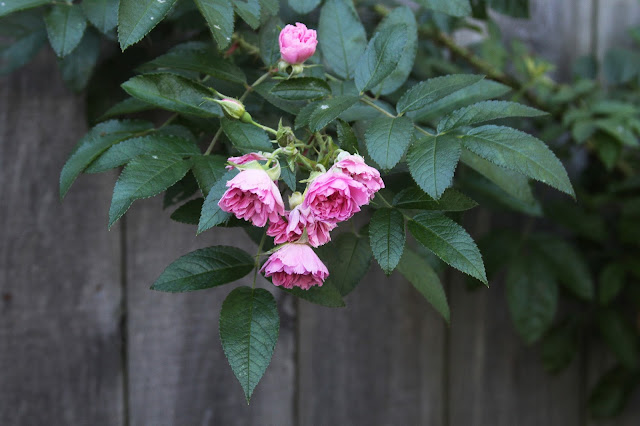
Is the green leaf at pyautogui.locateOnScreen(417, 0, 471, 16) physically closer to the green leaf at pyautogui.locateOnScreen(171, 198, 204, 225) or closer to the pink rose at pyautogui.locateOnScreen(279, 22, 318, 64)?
the pink rose at pyautogui.locateOnScreen(279, 22, 318, 64)

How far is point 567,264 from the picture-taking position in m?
1.15

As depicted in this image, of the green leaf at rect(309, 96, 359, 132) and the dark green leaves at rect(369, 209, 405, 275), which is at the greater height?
the green leaf at rect(309, 96, 359, 132)

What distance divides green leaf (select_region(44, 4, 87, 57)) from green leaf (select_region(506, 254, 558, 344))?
2.75 ft

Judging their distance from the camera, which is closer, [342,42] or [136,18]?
[136,18]

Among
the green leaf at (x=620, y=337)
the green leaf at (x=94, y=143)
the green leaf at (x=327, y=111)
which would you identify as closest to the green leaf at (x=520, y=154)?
the green leaf at (x=327, y=111)

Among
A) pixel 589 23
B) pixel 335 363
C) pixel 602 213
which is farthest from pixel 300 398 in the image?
pixel 589 23

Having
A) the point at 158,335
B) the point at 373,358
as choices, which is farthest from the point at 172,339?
the point at 373,358

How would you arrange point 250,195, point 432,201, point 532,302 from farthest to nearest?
point 532,302 → point 432,201 → point 250,195

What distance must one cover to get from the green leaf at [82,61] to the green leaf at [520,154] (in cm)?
51

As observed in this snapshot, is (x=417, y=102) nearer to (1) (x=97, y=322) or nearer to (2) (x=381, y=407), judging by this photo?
(1) (x=97, y=322)

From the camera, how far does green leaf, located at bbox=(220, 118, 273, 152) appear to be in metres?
0.58

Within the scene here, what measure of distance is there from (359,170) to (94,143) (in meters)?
0.34

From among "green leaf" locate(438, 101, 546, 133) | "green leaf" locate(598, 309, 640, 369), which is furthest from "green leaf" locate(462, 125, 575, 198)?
"green leaf" locate(598, 309, 640, 369)

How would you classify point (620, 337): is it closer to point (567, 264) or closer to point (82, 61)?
point (567, 264)
